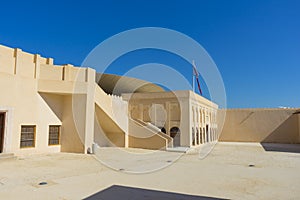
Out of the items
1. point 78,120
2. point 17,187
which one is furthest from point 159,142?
point 17,187

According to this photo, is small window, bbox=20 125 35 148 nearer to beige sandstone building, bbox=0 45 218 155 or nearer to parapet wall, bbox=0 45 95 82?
beige sandstone building, bbox=0 45 218 155

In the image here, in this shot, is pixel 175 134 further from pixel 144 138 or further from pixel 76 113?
pixel 76 113

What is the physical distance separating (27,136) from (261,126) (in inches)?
901

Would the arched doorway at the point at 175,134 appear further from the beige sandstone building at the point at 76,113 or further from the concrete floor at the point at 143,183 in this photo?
the concrete floor at the point at 143,183

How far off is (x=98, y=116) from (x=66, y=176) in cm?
861

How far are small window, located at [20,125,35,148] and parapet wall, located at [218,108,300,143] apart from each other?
20673 mm

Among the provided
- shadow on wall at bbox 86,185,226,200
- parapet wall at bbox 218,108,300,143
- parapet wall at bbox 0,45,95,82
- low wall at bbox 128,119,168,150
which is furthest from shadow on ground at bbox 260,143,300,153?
shadow on wall at bbox 86,185,226,200

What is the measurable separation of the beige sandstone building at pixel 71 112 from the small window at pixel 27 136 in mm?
23

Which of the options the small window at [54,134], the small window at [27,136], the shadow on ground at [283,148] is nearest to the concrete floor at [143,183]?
the small window at [27,136]

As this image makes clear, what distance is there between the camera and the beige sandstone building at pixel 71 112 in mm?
11633

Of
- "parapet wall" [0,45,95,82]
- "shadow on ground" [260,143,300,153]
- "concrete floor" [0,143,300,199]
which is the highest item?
"parapet wall" [0,45,95,82]

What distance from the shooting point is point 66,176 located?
7.35 m

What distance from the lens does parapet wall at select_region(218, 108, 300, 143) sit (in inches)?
981

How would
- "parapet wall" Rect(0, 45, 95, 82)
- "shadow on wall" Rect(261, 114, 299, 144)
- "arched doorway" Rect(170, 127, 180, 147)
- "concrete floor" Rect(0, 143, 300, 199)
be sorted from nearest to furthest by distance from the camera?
"concrete floor" Rect(0, 143, 300, 199), "parapet wall" Rect(0, 45, 95, 82), "arched doorway" Rect(170, 127, 180, 147), "shadow on wall" Rect(261, 114, 299, 144)
